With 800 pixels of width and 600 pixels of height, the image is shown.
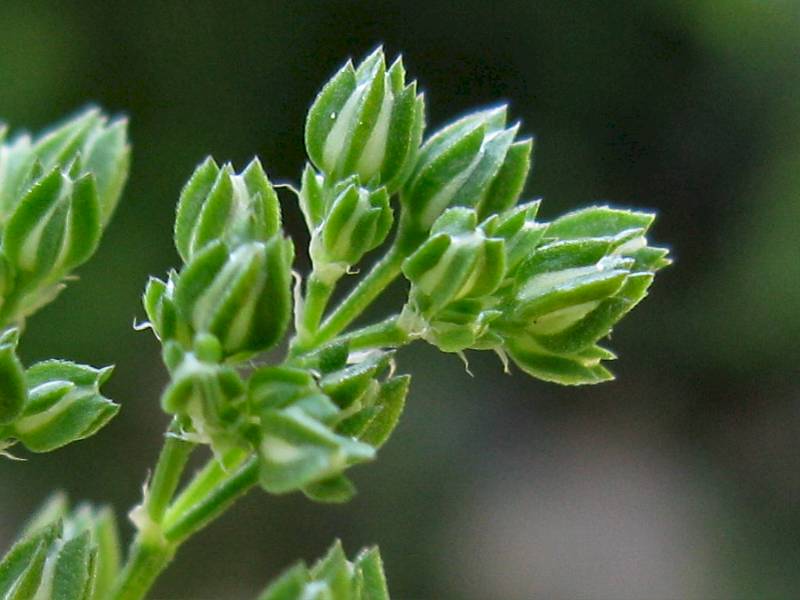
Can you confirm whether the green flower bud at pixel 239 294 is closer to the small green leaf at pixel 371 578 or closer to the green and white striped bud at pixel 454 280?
the green and white striped bud at pixel 454 280

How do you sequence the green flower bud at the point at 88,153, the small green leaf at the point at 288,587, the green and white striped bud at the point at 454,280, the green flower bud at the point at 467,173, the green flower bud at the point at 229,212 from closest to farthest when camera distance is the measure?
the small green leaf at the point at 288,587 < the green flower bud at the point at 229,212 < the green and white striped bud at the point at 454,280 < the green flower bud at the point at 467,173 < the green flower bud at the point at 88,153

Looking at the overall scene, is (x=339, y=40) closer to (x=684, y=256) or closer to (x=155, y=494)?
(x=684, y=256)

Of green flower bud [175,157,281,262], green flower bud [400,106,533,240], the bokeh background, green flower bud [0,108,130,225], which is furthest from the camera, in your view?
the bokeh background

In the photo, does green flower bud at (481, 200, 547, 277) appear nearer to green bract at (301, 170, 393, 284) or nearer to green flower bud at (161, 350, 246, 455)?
green bract at (301, 170, 393, 284)

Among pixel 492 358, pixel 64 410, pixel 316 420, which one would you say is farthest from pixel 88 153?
Answer: pixel 492 358

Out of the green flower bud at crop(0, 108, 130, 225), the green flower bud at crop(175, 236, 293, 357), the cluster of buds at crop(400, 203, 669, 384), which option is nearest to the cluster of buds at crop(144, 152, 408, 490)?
the green flower bud at crop(175, 236, 293, 357)

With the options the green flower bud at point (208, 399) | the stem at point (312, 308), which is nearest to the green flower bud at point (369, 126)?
the stem at point (312, 308)
